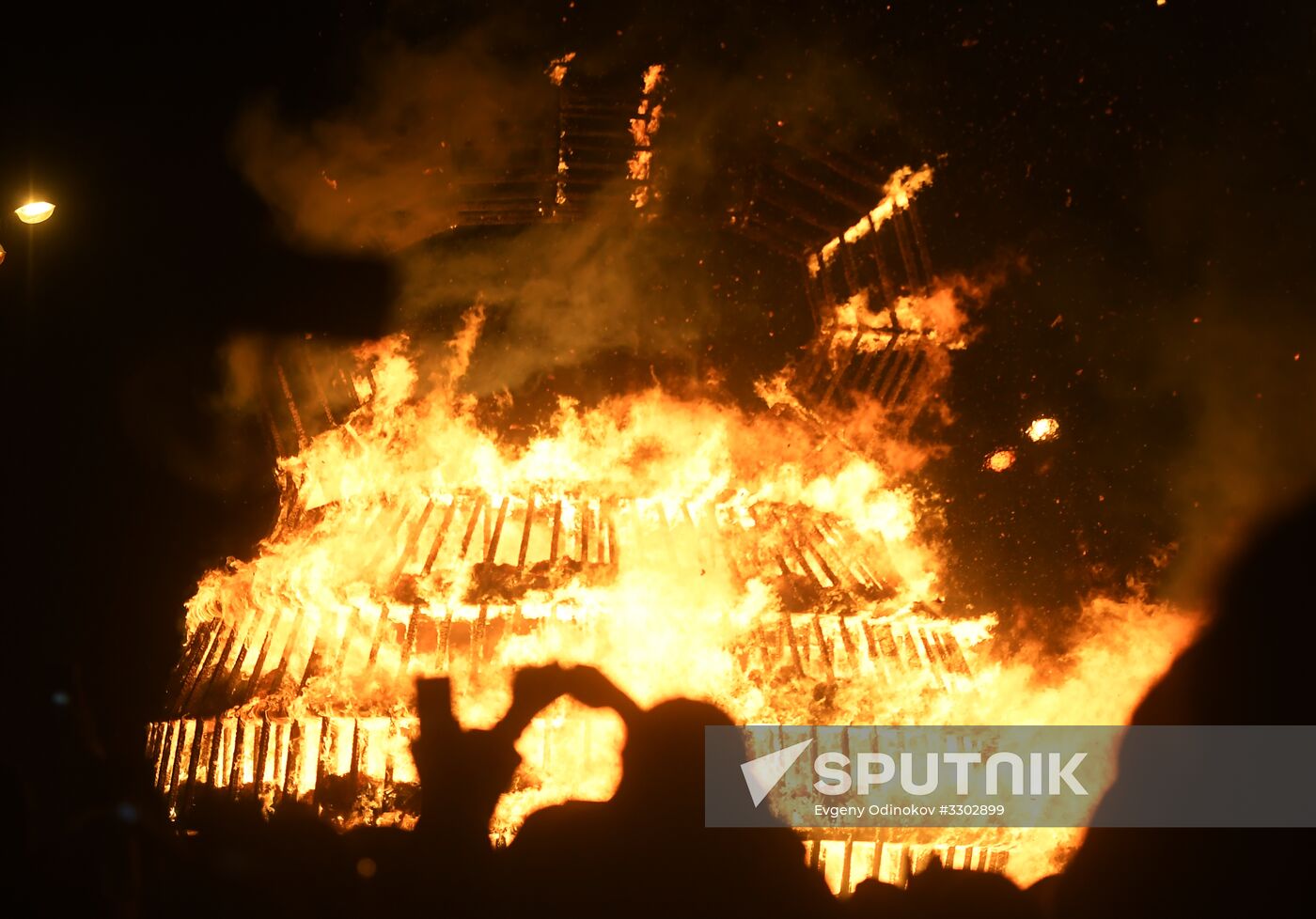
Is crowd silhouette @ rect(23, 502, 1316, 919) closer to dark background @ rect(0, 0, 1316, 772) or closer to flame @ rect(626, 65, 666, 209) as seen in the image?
dark background @ rect(0, 0, 1316, 772)

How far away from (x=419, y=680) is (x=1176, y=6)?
419 cm

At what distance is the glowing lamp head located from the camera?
9.38 ft

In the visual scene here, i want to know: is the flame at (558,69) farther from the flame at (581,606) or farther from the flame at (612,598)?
the flame at (581,606)

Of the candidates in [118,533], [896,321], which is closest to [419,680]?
[118,533]

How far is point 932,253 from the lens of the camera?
3.29 m

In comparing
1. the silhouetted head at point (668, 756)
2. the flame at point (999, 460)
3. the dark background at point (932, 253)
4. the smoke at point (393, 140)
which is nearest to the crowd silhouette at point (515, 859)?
the silhouetted head at point (668, 756)

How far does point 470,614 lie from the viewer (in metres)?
2.78

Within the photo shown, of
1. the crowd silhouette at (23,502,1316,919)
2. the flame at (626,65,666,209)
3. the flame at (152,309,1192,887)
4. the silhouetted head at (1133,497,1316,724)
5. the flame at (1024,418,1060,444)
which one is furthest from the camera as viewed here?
the flame at (1024,418,1060,444)

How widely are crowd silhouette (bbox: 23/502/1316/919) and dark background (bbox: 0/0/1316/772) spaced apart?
2.23 ft

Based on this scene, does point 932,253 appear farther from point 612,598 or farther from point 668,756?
point 668,756

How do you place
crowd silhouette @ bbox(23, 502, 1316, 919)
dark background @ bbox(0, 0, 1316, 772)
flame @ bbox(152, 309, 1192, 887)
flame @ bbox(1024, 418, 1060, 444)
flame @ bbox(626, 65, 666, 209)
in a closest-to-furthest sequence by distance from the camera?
crowd silhouette @ bbox(23, 502, 1316, 919)
flame @ bbox(152, 309, 1192, 887)
dark background @ bbox(0, 0, 1316, 772)
flame @ bbox(626, 65, 666, 209)
flame @ bbox(1024, 418, 1060, 444)

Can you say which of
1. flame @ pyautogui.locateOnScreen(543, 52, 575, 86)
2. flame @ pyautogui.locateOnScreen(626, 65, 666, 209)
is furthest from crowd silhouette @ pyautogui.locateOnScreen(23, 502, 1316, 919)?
flame @ pyautogui.locateOnScreen(543, 52, 575, 86)

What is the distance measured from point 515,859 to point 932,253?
10.8 ft

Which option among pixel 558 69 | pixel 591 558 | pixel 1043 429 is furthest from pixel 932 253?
pixel 591 558
